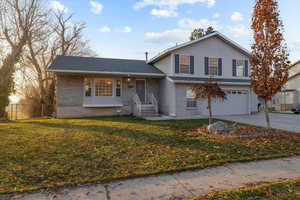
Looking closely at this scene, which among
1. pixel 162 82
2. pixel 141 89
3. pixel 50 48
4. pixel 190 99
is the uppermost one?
pixel 50 48

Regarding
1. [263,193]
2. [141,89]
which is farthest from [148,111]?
[263,193]

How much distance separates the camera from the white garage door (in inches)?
545

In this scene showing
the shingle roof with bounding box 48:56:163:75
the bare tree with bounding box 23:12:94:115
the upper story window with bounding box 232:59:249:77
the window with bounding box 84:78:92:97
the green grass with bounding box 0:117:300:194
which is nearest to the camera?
the green grass with bounding box 0:117:300:194

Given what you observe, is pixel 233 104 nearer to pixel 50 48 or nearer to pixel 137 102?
pixel 137 102

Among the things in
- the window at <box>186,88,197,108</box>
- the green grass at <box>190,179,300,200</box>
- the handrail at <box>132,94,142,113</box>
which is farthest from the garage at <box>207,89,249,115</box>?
the green grass at <box>190,179,300,200</box>

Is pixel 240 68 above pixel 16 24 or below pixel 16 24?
below

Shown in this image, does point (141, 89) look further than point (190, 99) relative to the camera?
Yes

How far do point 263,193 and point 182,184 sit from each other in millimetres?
1279

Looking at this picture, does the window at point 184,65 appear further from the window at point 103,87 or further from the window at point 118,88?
the window at point 103,87

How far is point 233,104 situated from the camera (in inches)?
560

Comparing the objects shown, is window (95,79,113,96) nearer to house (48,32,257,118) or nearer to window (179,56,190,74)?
house (48,32,257,118)

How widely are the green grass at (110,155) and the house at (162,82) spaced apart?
6.28 m

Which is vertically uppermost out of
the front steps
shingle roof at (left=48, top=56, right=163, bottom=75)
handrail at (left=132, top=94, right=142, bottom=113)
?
shingle roof at (left=48, top=56, right=163, bottom=75)

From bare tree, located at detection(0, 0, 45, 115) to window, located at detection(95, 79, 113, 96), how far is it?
8.57 metres
